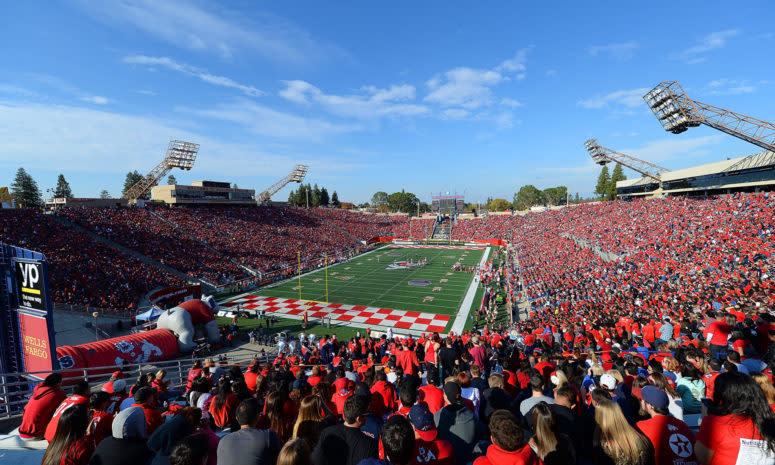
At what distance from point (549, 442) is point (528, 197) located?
133 metres

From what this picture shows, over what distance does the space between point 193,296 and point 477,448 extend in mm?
25076

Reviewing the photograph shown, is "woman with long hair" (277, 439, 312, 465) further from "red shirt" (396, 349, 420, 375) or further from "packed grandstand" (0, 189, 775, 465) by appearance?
"red shirt" (396, 349, 420, 375)

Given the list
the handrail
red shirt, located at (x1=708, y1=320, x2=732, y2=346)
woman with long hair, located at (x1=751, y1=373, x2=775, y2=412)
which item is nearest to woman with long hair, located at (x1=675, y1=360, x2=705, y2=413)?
woman with long hair, located at (x1=751, y1=373, x2=775, y2=412)

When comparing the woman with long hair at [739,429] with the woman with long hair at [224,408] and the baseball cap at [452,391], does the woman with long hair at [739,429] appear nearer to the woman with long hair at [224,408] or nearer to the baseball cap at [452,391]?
the baseball cap at [452,391]

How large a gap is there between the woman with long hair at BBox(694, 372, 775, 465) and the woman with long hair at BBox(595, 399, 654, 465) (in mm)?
A: 701

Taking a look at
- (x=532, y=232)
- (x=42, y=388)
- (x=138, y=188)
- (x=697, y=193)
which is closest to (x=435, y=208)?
(x=532, y=232)

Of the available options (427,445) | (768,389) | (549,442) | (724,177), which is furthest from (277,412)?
(724,177)

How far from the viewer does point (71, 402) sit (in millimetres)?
4508

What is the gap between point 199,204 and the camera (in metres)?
49.2

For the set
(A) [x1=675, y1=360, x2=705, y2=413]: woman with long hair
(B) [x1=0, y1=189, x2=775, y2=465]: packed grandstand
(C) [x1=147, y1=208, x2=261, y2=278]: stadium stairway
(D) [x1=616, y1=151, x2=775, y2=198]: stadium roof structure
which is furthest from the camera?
(C) [x1=147, y1=208, x2=261, y2=278]: stadium stairway

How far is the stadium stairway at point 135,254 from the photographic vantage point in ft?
95.3

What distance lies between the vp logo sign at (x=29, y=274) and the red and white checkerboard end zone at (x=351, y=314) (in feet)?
49.0

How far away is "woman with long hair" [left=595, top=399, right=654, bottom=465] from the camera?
2.53 m

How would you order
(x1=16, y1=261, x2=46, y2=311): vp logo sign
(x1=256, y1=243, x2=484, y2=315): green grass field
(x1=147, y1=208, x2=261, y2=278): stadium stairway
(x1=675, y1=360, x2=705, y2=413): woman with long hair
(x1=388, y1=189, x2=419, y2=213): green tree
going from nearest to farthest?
1. (x1=675, y1=360, x2=705, y2=413): woman with long hair
2. (x1=16, y1=261, x2=46, y2=311): vp logo sign
3. (x1=256, y1=243, x2=484, y2=315): green grass field
4. (x1=147, y1=208, x2=261, y2=278): stadium stairway
5. (x1=388, y1=189, x2=419, y2=213): green tree
